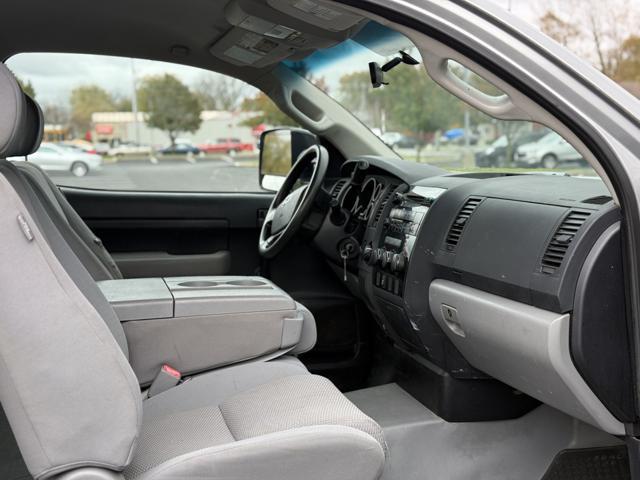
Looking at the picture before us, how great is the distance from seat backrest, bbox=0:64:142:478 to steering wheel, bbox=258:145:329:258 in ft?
4.42

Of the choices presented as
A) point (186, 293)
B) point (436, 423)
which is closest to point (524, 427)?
point (436, 423)

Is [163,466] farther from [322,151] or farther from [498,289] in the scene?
[322,151]

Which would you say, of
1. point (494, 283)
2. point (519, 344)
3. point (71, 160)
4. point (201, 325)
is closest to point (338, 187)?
point (201, 325)

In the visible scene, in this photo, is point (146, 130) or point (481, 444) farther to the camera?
point (146, 130)

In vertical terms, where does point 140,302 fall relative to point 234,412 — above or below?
above

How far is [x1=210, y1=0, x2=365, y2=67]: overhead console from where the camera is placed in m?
1.87

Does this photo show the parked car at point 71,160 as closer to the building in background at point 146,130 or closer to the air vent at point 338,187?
the building in background at point 146,130

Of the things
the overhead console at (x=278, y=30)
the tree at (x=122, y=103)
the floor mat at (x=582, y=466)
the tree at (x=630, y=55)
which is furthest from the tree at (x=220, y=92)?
Answer: the tree at (x=630, y=55)

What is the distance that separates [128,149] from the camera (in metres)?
4.96

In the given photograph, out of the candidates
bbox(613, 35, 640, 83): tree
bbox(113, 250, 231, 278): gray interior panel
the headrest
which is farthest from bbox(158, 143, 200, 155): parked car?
bbox(613, 35, 640, 83): tree

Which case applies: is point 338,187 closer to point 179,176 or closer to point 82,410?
point 179,176

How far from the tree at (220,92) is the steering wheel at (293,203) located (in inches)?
22.0

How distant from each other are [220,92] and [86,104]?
194 centimetres

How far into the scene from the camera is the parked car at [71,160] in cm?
362
